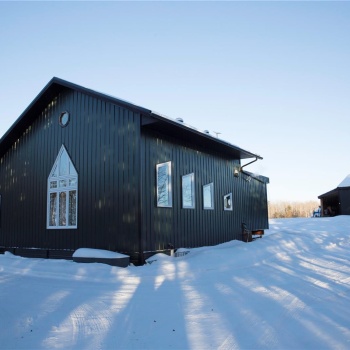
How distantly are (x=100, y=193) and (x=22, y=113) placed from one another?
4.29m

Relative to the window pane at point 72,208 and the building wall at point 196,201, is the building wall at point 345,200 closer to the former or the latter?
the building wall at point 196,201

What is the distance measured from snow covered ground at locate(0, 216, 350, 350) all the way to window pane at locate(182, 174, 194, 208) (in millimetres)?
1956

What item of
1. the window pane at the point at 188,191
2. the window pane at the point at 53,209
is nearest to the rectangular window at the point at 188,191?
the window pane at the point at 188,191

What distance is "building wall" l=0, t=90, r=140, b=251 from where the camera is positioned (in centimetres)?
799

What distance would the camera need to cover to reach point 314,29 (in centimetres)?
1120

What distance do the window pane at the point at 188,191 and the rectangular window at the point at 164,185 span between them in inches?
27.5

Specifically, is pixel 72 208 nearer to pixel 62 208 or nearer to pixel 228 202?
pixel 62 208

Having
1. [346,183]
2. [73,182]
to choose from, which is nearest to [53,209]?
[73,182]

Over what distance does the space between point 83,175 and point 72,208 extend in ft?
3.40

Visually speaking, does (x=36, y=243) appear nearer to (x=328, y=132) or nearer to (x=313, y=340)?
(x=313, y=340)

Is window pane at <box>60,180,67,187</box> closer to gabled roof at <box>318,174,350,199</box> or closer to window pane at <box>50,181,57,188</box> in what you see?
window pane at <box>50,181,57,188</box>

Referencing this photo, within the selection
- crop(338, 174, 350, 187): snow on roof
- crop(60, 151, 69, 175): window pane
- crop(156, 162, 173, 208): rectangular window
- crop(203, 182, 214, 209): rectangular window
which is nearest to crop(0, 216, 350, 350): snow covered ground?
crop(156, 162, 173, 208): rectangular window

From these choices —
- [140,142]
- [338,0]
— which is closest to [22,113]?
[140,142]

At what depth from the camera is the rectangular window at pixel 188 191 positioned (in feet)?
30.9
